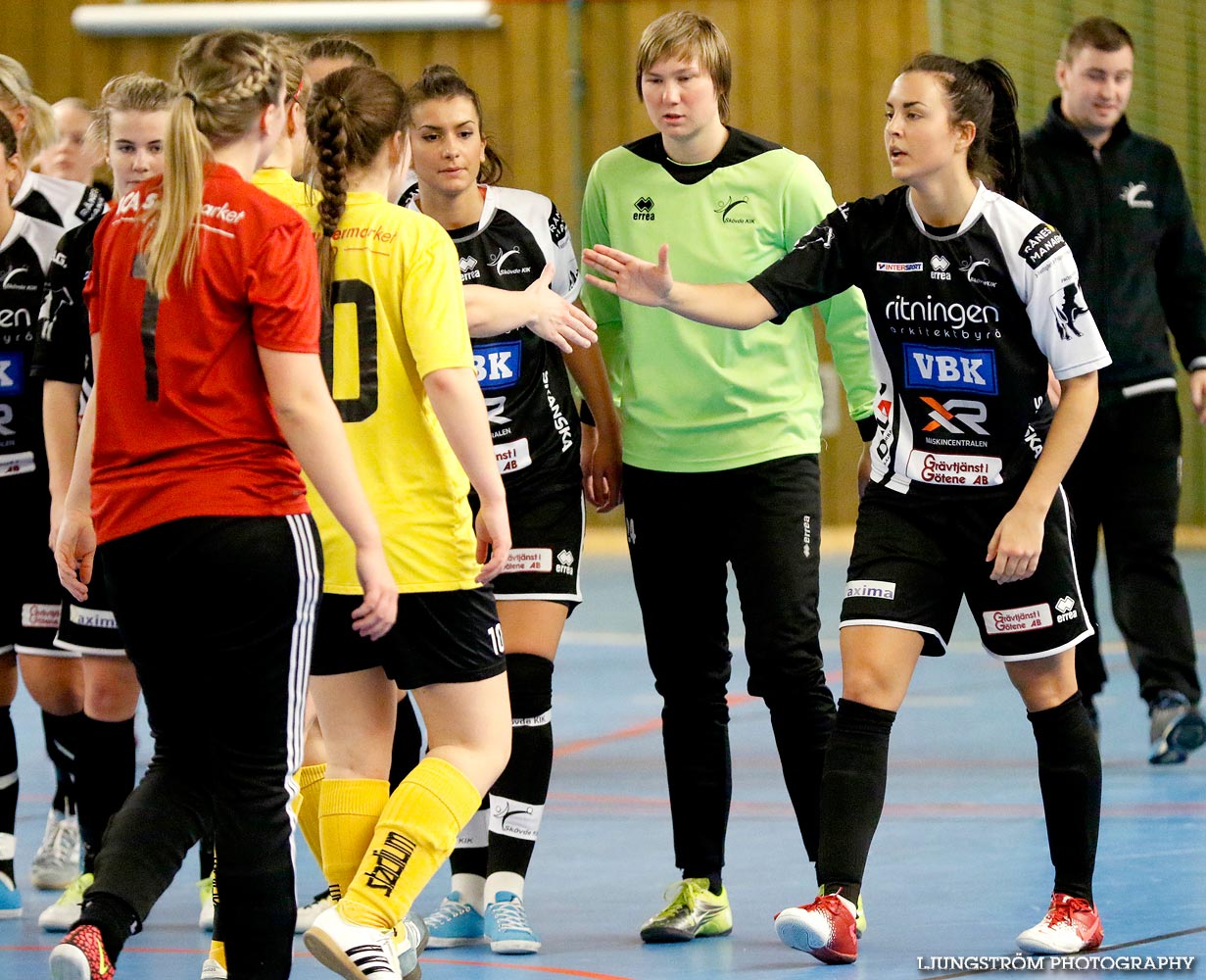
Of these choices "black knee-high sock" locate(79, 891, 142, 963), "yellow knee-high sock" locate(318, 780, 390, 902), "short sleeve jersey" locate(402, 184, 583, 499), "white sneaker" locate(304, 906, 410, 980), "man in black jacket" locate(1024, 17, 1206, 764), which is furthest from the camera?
"man in black jacket" locate(1024, 17, 1206, 764)

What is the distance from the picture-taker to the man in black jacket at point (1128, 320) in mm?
5273

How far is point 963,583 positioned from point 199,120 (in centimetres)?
158

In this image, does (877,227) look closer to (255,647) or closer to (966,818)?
(255,647)

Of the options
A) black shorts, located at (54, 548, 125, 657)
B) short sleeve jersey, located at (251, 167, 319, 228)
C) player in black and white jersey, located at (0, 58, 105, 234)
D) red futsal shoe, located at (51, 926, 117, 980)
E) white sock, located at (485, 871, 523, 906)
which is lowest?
white sock, located at (485, 871, 523, 906)

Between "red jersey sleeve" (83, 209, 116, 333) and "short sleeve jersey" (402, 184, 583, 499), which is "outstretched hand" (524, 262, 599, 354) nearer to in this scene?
"short sleeve jersey" (402, 184, 583, 499)

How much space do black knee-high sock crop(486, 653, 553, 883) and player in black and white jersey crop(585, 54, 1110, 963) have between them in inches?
24.0

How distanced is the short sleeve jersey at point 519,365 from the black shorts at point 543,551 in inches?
1.3

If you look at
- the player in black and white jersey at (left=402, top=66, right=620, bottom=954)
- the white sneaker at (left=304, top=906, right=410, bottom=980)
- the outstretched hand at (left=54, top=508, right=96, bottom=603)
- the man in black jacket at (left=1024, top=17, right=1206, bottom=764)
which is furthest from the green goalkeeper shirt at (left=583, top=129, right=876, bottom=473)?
the man in black jacket at (left=1024, top=17, right=1206, bottom=764)

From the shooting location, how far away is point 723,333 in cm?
367

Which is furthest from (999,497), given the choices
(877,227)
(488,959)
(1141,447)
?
(1141,447)

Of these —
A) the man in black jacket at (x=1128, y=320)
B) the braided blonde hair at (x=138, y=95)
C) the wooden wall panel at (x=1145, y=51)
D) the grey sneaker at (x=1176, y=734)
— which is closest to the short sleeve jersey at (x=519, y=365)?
the braided blonde hair at (x=138, y=95)

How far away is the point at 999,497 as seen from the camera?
10.7 feet

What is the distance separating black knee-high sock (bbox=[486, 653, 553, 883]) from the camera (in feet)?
11.5

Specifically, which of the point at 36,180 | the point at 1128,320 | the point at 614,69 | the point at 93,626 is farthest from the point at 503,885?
the point at 614,69
